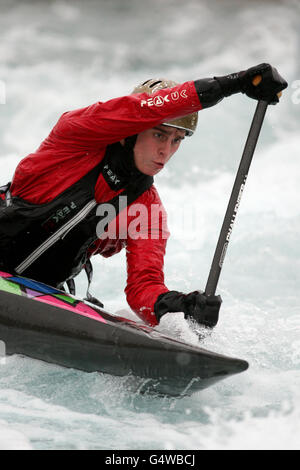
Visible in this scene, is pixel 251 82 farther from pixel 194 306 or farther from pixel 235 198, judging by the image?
pixel 194 306

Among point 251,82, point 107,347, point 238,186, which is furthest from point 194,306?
point 251,82

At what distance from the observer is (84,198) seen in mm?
2686

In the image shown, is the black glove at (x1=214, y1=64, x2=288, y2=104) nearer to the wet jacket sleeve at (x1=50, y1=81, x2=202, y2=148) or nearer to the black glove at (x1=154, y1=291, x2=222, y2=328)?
the wet jacket sleeve at (x1=50, y1=81, x2=202, y2=148)

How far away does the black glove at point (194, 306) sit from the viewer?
7.95ft

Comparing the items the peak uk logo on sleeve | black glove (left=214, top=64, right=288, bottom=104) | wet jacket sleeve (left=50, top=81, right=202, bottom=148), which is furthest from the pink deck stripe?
black glove (left=214, top=64, right=288, bottom=104)

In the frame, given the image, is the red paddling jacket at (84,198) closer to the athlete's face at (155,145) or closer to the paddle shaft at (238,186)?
the athlete's face at (155,145)

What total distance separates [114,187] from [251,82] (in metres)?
0.80

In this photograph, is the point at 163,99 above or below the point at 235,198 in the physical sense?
above

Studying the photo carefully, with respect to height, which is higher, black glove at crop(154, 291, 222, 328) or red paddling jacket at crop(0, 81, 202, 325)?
red paddling jacket at crop(0, 81, 202, 325)

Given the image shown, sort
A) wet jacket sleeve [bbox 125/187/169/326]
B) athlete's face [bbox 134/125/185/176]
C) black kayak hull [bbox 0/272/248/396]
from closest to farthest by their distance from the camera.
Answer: black kayak hull [bbox 0/272/248/396], athlete's face [bbox 134/125/185/176], wet jacket sleeve [bbox 125/187/169/326]

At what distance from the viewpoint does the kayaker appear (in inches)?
96.3

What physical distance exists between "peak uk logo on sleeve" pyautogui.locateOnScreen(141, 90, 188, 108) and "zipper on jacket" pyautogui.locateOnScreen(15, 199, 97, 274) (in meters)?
0.55

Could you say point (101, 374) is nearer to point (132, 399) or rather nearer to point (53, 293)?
point (132, 399)

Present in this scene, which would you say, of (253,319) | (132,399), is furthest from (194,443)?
(253,319)
